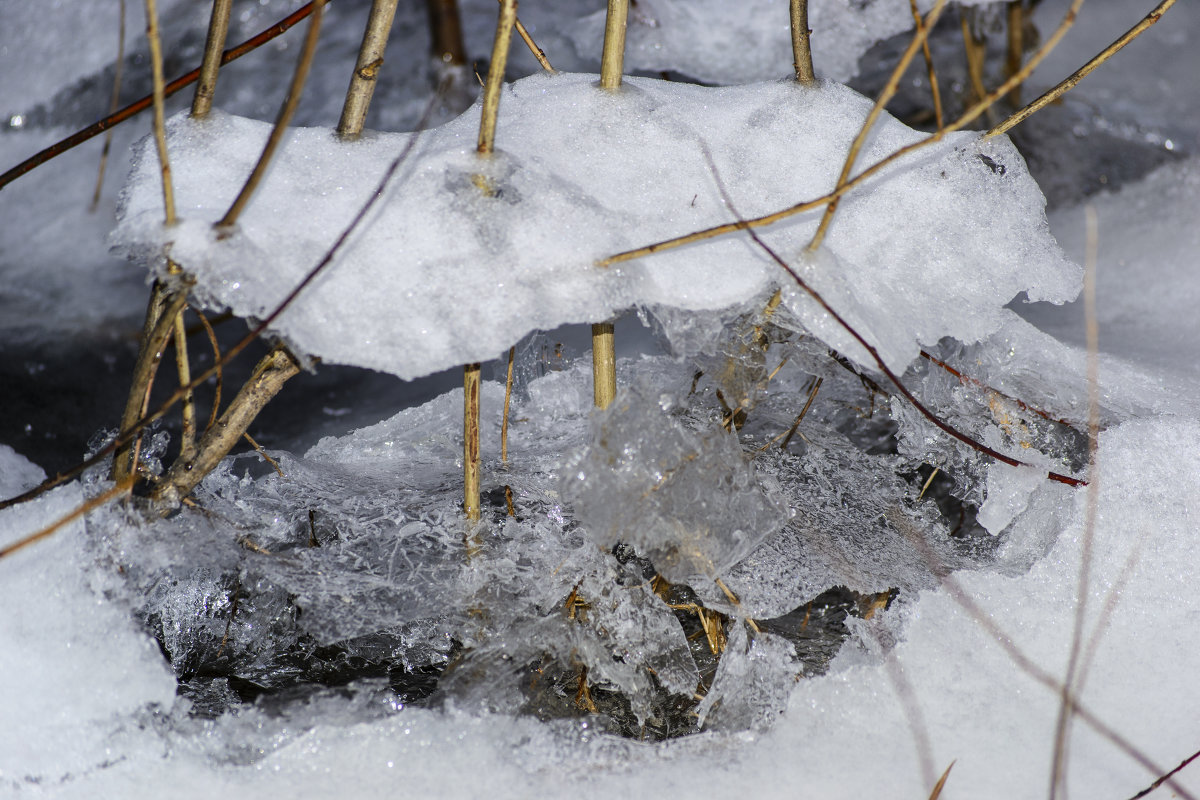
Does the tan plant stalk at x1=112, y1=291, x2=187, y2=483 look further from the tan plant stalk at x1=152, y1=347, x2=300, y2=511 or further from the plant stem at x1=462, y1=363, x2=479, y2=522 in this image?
the plant stem at x1=462, y1=363, x2=479, y2=522

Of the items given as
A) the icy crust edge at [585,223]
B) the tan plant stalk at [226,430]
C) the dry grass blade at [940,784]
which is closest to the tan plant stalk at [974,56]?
the icy crust edge at [585,223]

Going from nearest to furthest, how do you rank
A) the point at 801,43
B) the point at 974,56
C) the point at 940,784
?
the point at 940,784 < the point at 801,43 < the point at 974,56

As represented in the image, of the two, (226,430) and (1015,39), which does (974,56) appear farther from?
(226,430)

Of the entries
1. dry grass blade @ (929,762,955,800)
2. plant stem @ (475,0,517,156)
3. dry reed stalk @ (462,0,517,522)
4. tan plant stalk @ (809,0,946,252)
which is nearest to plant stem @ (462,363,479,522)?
dry reed stalk @ (462,0,517,522)

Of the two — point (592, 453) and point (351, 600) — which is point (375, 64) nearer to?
point (592, 453)

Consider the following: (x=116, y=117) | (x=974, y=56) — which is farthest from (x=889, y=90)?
(x=974, y=56)

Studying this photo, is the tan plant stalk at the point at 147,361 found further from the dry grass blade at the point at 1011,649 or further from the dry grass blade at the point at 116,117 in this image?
the dry grass blade at the point at 1011,649
